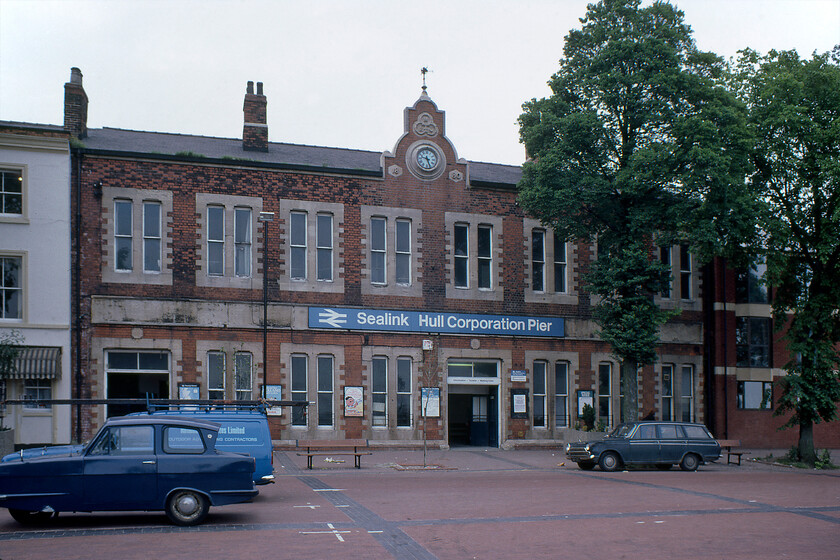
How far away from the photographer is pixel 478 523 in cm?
1498

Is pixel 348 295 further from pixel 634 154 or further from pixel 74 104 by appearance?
pixel 74 104

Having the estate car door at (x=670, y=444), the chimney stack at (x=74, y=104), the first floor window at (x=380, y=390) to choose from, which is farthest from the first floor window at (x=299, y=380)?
the estate car door at (x=670, y=444)

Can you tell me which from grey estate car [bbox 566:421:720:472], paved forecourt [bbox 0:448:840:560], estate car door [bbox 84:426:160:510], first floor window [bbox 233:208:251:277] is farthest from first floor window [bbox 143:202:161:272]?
estate car door [bbox 84:426:160:510]

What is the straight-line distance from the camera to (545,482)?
22.1 metres

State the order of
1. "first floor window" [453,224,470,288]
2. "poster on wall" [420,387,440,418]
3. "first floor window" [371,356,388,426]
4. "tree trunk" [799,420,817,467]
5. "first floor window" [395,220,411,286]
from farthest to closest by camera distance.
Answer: "first floor window" [453,224,470,288] → "first floor window" [395,220,411,286] → "poster on wall" [420,387,440,418] → "first floor window" [371,356,388,426] → "tree trunk" [799,420,817,467]

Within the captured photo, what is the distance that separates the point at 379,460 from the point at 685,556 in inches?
653

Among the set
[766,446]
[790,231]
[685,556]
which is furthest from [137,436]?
[766,446]

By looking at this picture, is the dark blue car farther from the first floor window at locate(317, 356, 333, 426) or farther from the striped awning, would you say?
the first floor window at locate(317, 356, 333, 426)

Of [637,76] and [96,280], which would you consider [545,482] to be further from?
[96,280]

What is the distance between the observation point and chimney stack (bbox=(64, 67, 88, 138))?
30.2m

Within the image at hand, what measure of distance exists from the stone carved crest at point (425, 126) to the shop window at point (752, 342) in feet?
49.4

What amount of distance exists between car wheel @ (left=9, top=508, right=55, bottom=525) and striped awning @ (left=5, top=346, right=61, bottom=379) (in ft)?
46.7

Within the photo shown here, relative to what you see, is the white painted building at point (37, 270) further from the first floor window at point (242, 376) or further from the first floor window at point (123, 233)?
the first floor window at point (242, 376)

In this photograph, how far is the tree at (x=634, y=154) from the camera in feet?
90.3
